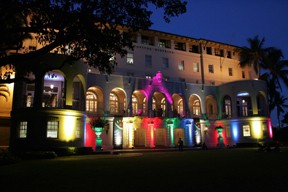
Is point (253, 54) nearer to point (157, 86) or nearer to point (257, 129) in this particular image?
point (257, 129)

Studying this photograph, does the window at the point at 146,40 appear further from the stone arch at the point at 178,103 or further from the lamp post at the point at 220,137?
the lamp post at the point at 220,137

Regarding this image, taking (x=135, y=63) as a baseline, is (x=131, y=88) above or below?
below

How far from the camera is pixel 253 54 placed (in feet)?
143

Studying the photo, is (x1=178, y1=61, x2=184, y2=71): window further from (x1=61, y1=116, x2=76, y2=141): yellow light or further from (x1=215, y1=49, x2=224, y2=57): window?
(x1=61, y1=116, x2=76, y2=141): yellow light

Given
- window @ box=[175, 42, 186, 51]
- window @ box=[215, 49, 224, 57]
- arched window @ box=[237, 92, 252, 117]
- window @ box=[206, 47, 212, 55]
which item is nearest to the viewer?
window @ box=[175, 42, 186, 51]

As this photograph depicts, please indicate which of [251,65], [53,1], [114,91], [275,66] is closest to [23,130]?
[114,91]

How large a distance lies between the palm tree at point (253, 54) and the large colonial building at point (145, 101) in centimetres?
184

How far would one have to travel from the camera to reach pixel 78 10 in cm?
1166

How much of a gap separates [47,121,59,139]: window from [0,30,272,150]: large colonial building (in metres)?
0.09

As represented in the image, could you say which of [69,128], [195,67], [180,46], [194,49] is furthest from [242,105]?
[69,128]

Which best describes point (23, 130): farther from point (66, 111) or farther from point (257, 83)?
point (257, 83)

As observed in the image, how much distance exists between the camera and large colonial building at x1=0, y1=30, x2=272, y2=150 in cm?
2430

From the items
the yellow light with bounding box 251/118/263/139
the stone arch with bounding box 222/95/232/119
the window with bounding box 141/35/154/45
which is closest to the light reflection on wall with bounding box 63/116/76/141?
the window with bounding box 141/35/154/45

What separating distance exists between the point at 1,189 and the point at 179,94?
Result: 2994cm
